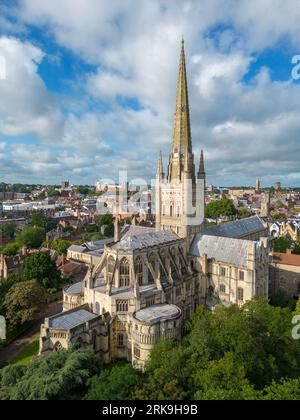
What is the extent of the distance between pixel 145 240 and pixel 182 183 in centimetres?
1309

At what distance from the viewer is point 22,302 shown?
4350cm

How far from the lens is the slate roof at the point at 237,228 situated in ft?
191

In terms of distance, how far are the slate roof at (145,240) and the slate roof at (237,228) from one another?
10.5 metres

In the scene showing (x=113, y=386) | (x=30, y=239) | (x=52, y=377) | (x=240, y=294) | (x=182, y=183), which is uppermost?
(x=182, y=183)

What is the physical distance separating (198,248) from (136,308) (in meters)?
18.6

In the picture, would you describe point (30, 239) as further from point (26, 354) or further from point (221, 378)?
point (221, 378)

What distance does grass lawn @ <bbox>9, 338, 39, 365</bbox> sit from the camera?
123ft

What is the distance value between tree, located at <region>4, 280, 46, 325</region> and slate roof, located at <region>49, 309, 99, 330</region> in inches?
404

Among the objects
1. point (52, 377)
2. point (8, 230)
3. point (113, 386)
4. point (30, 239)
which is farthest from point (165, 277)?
point (8, 230)

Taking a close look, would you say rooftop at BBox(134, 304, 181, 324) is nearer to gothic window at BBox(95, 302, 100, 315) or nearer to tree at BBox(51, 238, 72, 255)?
gothic window at BBox(95, 302, 100, 315)

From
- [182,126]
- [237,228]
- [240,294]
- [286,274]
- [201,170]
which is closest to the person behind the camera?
[240,294]

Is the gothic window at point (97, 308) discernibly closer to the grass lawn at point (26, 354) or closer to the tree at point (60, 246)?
the grass lawn at point (26, 354)

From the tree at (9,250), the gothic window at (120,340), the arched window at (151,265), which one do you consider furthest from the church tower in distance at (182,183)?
the tree at (9,250)
